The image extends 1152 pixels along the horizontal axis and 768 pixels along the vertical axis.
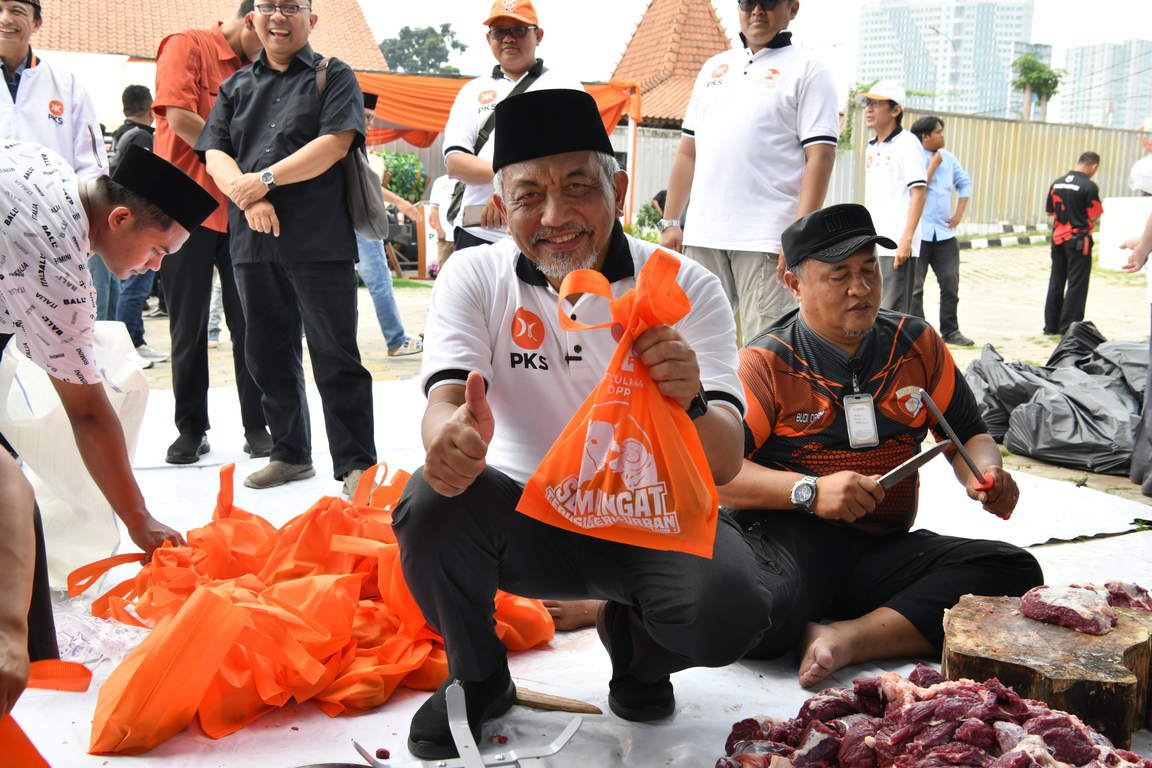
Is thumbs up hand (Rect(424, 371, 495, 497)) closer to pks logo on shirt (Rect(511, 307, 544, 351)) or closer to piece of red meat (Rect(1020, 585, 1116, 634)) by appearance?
pks logo on shirt (Rect(511, 307, 544, 351))

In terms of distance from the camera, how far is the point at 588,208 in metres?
1.80

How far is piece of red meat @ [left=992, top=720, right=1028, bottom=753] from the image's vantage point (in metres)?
1.47

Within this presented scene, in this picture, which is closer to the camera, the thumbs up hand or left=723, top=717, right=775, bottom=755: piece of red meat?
the thumbs up hand

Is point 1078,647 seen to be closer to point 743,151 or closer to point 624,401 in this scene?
point 624,401

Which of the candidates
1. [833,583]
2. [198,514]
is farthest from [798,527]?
[198,514]

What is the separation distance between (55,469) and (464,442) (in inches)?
66.5

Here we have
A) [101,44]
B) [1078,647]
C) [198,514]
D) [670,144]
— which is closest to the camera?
[1078,647]

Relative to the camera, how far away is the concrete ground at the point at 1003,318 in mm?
5942

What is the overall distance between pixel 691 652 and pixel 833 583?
29.5 inches

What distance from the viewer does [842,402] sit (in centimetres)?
235

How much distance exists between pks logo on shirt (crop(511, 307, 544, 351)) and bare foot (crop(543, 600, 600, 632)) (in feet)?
2.83

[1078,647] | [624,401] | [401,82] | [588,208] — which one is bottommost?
[1078,647]

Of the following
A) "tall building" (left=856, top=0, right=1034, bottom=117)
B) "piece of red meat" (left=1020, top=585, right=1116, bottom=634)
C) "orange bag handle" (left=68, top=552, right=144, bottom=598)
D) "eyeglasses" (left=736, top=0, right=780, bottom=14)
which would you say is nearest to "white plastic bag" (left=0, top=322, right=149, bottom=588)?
"orange bag handle" (left=68, top=552, right=144, bottom=598)

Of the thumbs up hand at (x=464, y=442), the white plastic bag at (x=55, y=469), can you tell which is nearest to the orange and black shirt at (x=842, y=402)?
the thumbs up hand at (x=464, y=442)
